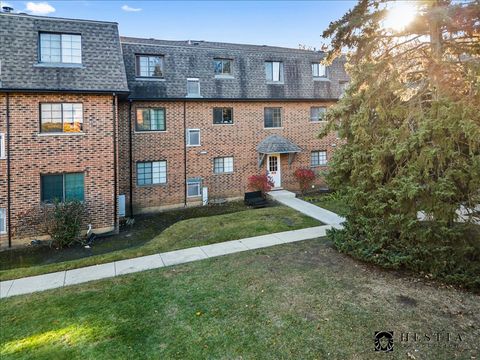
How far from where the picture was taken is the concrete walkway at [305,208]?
41.4 feet

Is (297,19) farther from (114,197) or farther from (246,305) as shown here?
(246,305)

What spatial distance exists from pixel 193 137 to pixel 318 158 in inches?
313

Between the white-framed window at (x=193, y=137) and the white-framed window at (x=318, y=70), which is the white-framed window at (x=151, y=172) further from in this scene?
the white-framed window at (x=318, y=70)

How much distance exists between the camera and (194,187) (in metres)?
17.0

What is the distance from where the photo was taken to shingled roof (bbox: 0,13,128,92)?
1193 centimetres

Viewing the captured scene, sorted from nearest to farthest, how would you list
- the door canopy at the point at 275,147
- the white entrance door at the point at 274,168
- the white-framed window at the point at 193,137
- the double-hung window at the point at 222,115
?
the white-framed window at the point at 193,137
the double-hung window at the point at 222,115
the door canopy at the point at 275,147
the white entrance door at the point at 274,168

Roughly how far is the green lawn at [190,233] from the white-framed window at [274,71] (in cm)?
810

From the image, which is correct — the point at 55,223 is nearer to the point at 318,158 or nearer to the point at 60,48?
the point at 60,48

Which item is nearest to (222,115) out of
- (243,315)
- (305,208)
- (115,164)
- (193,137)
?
(193,137)

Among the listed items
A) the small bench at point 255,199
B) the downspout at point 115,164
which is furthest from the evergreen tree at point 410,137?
the downspout at point 115,164

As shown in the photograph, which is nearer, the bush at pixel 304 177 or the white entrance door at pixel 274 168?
the bush at pixel 304 177

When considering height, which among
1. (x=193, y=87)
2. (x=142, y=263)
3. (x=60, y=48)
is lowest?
(x=142, y=263)

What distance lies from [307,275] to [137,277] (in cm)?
411

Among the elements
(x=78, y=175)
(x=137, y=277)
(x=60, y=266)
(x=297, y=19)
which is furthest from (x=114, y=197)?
(x=297, y=19)
